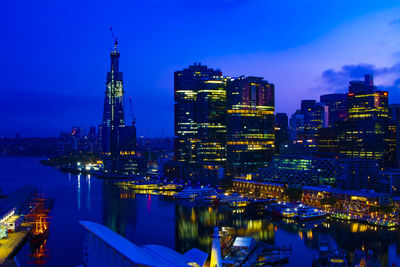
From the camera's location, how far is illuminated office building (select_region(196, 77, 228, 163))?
63.4 m

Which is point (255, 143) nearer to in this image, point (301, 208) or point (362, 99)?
point (362, 99)

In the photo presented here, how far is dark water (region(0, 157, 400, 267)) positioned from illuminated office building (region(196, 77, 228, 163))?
2323 centimetres

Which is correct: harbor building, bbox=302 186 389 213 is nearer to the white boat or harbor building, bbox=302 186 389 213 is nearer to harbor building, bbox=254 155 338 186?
harbor building, bbox=254 155 338 186

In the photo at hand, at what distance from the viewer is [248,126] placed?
198 feet

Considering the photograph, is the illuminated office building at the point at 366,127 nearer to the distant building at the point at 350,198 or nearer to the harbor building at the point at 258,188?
the harbor building at the point at 258,188

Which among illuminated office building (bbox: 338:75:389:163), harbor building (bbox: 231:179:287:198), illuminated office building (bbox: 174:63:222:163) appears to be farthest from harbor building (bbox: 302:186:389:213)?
illuminated office building (bbox: 174:63:222:163)

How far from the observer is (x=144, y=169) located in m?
77.2

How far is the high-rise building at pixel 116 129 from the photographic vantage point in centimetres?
7763

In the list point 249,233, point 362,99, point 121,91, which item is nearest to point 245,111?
point 362,99

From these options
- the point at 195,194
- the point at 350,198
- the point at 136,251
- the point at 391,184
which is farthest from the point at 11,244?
the point at 391,184

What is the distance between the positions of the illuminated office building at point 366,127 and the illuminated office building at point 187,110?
22.7 meters

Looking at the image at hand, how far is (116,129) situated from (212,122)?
131 feet

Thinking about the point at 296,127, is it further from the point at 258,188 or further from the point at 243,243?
the point at 243,243

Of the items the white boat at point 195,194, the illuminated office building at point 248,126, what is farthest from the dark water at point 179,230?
the illuminated office building at point 248,126
